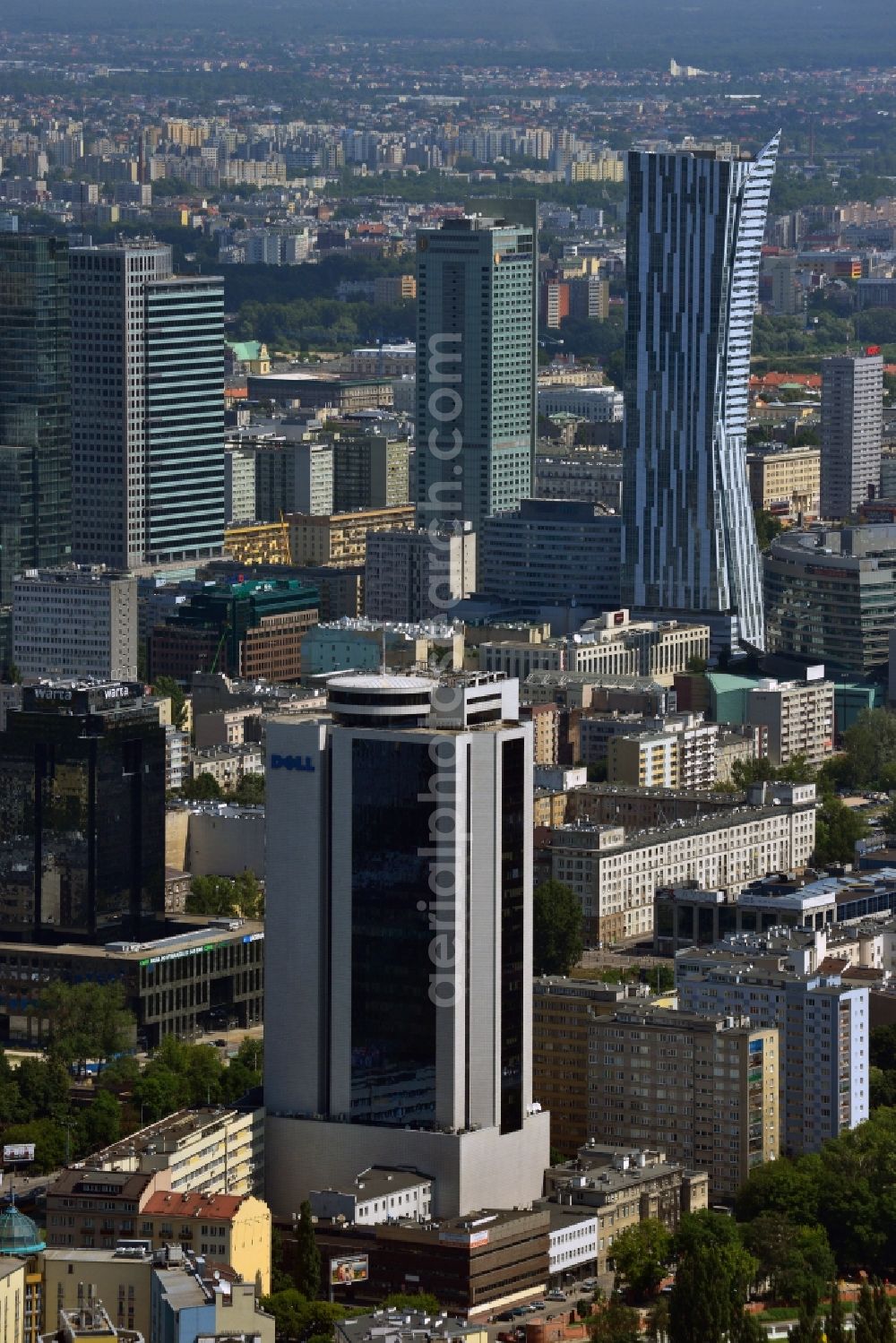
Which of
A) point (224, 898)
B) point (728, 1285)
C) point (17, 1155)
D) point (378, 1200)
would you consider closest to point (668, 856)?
point (224, 898)

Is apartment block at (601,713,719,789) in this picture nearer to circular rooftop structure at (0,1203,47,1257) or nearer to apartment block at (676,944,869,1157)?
apartment block at (676,944,869,1157)

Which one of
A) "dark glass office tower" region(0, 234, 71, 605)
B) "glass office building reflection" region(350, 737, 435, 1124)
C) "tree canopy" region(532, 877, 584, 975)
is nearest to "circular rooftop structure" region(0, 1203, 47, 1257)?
"glass office building reflection" region(350, 737, 435, 1124)

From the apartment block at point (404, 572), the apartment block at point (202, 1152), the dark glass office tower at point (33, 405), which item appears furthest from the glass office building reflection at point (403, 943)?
the apartment block at point (404, 572)

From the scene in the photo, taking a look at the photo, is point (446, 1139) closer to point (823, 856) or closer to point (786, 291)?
point (823, 856)

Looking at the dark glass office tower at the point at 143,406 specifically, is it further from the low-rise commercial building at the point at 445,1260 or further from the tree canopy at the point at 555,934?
the low-rise commercial building at the point at 445,1260

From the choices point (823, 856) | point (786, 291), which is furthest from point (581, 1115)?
point (786, 291)
